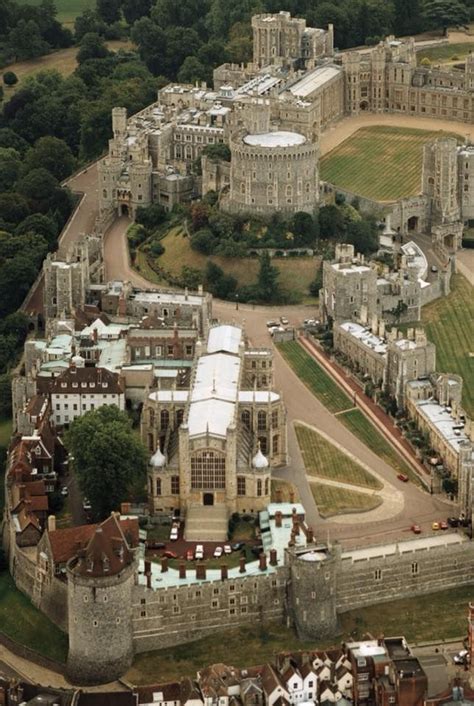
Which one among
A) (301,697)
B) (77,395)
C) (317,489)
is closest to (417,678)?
(301,697)

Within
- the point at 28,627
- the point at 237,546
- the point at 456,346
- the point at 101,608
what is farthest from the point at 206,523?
the point at 456,346

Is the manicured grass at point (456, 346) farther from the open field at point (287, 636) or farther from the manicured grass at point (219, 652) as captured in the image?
the manicured grass at point (219, 652)

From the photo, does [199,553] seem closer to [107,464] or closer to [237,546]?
[237,546]

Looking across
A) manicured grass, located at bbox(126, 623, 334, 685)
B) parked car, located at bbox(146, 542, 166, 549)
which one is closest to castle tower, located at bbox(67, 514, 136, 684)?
manicured grass, located at bbox(126, 623, 334, 685)

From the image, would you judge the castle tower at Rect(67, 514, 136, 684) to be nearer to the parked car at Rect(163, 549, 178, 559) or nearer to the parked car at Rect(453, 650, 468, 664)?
the parked car at Rect(163, 549, 178, 559)

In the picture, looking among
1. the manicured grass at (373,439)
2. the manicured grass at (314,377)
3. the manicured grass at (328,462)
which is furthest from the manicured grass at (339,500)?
the manicured grass at (314,377)

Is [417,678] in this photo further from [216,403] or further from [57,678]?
[216,403]
